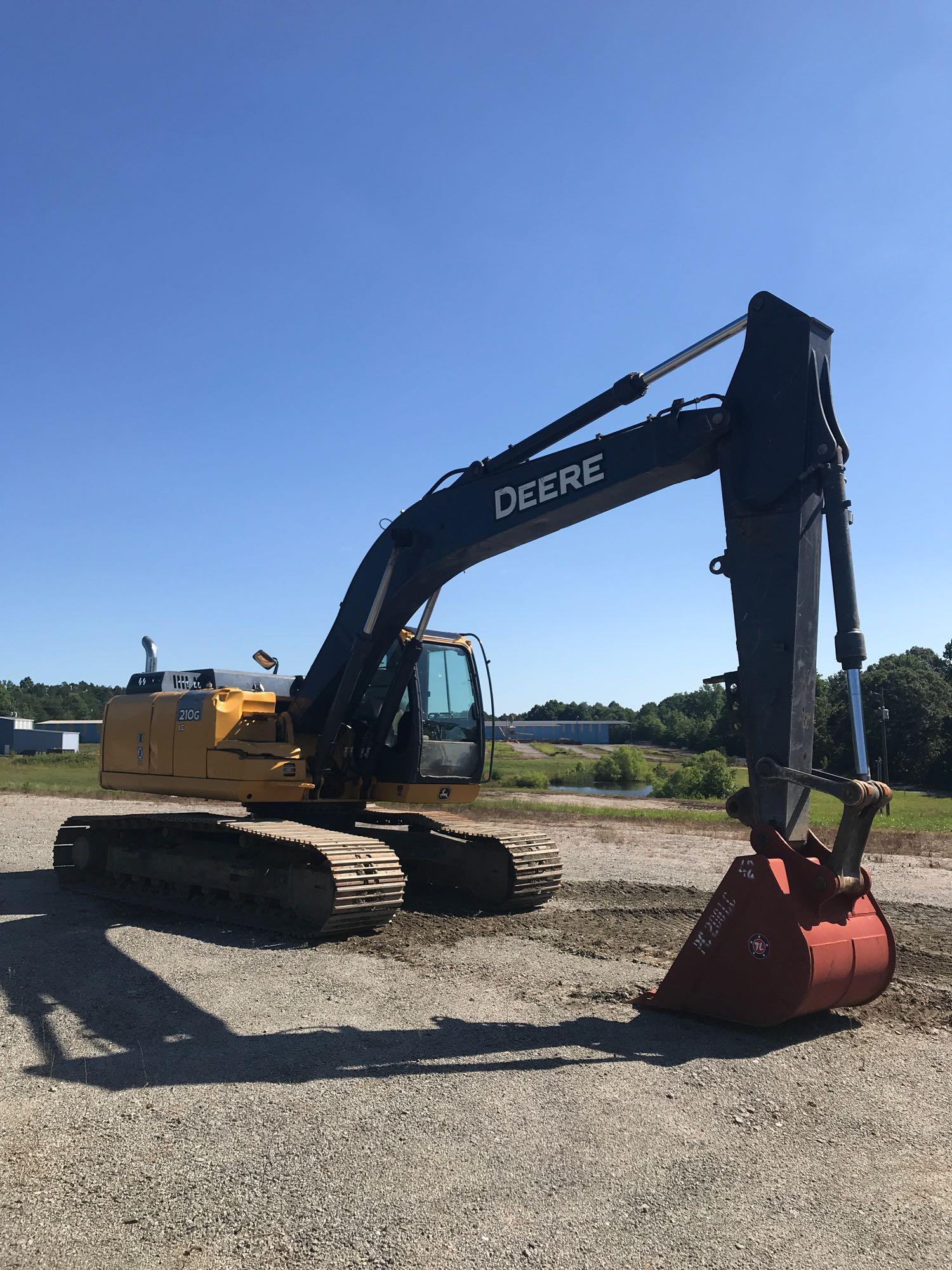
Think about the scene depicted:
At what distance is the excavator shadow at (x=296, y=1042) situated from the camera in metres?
5.46

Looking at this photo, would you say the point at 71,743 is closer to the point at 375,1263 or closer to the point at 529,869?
the point at 529,869

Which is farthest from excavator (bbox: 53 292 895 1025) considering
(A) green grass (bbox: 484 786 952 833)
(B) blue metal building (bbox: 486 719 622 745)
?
(B) blue metal building (bbox: 486 719 622 745)

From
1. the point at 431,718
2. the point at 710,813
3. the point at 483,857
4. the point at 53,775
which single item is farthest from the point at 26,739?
the point at 483,857

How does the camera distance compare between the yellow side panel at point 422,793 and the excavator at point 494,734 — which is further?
the yellow side panel at point 422,793

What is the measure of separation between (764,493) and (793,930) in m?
2.95

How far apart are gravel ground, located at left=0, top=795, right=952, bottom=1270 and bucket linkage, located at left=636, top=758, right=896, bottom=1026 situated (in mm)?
258

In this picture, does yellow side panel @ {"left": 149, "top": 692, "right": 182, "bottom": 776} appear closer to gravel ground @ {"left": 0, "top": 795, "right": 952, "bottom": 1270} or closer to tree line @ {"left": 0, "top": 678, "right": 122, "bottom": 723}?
gravel ground @ {"left": 0, "top": 795, "right": 952, "bottom": 1270}

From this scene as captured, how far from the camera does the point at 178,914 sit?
10.3 metres

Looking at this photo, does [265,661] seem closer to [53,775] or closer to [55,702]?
[53,775]

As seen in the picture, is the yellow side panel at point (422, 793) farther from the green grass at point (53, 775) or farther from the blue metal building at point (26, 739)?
the blue metal building at point (26, 739)

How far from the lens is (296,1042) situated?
594 centimetres

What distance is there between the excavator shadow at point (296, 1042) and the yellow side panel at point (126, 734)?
416 cm

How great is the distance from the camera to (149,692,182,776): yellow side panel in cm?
1093

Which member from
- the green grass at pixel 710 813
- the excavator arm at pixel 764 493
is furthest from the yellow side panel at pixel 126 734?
the green grass at pixel 710 813
